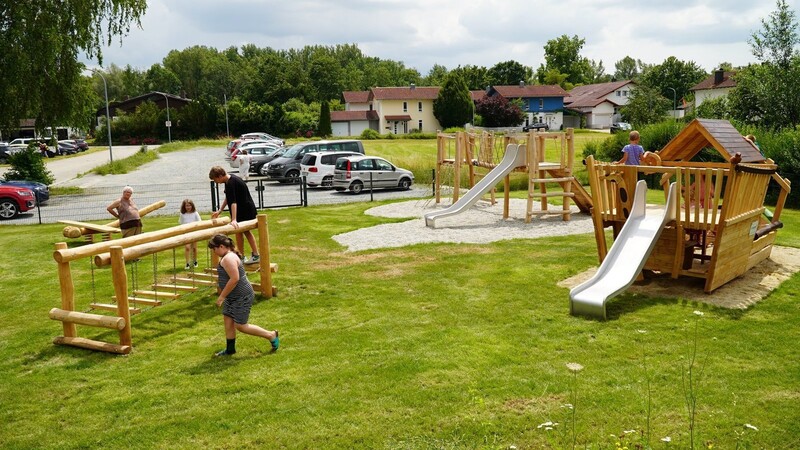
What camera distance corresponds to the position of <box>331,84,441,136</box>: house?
283 feet

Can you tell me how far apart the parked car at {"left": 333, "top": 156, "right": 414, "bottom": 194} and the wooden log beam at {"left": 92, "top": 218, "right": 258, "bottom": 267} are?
16706mm

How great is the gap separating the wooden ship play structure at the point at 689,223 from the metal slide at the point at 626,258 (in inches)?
0.5

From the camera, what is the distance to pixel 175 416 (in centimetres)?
668

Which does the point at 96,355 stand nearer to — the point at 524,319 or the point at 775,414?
the point at 524,319

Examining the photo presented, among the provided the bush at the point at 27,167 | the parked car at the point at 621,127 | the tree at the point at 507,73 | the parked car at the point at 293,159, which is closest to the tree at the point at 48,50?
the bush at the point at 27,167

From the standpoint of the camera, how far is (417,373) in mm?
7453

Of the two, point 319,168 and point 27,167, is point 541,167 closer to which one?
point 319,168

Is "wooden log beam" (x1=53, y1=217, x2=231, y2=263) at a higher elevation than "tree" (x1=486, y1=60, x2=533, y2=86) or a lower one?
lower

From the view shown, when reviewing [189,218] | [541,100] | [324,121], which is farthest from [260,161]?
[541,100]

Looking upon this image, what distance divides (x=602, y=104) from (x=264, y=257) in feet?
295

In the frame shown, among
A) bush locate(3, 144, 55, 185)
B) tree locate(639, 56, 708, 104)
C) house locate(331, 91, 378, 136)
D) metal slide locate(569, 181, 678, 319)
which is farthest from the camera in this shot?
tree locate(639, 56, 708, 104)

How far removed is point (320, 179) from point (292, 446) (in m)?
24.5

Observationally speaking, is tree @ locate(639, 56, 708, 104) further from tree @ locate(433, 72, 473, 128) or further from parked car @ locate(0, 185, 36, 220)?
parked car @ locate(0, 185, 36, 220)

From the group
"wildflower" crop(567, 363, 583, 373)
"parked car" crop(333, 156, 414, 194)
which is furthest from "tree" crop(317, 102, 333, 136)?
"wildflower" crop(567, 363, 583, 373)
